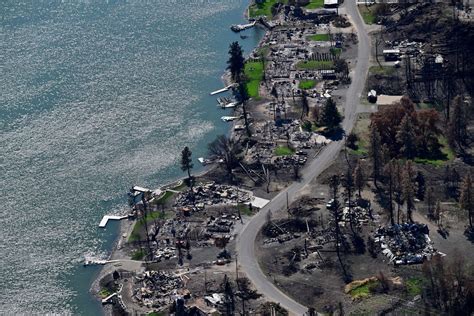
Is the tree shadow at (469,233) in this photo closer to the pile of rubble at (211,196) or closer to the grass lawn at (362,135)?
the grass lawn at (362,135)

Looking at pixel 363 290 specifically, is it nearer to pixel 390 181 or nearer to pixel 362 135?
pixel 390 181

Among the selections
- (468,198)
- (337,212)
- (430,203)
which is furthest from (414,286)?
(337,212)

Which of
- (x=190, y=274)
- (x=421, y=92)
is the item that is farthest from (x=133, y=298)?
(x=421, y=92)

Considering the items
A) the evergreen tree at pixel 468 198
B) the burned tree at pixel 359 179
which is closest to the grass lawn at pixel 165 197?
the burned tree at pixel 359 179

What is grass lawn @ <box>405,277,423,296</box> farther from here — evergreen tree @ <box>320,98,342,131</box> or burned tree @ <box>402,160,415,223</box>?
evergreen tree @ <box>320,98,342,131</box>

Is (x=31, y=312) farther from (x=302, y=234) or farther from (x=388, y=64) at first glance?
(x=388, y=64)
